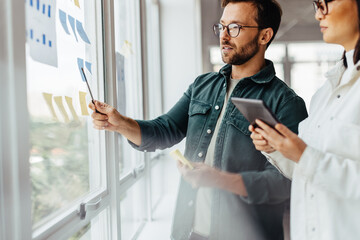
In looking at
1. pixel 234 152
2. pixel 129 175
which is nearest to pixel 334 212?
pixel 234 152

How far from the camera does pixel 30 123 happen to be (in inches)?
36.8

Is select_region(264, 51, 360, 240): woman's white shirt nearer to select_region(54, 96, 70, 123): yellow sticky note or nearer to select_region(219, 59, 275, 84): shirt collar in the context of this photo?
select_region(219, 59, 275, 84): shirt collar

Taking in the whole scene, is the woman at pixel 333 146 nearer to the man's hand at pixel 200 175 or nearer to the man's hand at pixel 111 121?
the man's hand at pixel 200 175

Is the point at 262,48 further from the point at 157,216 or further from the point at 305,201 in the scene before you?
the point at 157,216

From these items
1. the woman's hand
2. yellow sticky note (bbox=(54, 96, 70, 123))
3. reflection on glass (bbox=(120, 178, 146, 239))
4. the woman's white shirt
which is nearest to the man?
yellow sticky note (bbox=(54, 96, 70, 123))

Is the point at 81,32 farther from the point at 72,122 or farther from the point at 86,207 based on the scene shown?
the point at 86,207

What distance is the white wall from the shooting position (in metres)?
3.38

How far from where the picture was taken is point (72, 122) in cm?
125

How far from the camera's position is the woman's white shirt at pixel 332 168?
2.77 feet

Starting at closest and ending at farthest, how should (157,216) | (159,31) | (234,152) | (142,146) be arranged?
(234,152) < (142,146) < (157,216) < (159,31)

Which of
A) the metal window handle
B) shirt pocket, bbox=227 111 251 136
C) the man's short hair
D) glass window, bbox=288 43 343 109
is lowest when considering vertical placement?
the metal window handle

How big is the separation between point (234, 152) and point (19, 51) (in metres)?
0.84

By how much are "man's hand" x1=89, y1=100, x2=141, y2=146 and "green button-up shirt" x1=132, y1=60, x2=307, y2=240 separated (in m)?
0.05

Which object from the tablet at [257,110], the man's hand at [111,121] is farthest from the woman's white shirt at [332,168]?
the man's hand at [111,121]
